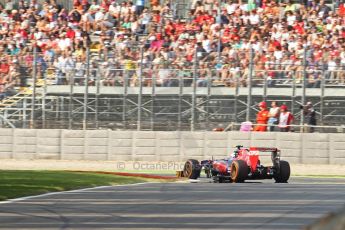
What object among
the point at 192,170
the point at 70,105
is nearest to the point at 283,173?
the point at 192,170

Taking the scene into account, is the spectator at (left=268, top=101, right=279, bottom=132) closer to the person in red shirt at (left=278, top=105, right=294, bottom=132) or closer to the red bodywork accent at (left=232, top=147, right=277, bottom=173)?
the person in red shirt at (left=278, top=105, right=294, bottom=132)

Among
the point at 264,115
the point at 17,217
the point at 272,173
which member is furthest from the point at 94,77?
the point at 17,217

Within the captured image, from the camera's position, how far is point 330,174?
941 inches

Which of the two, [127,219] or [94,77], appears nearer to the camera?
[127,219]

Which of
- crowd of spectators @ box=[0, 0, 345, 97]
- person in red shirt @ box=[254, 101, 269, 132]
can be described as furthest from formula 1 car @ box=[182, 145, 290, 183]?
crowd of spectators @ box=[0, 0, 345, 97]

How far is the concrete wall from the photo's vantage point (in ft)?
82.8

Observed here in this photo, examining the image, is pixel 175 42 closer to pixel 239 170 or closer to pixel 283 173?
pixel 283 173

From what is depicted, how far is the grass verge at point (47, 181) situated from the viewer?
15.4 m

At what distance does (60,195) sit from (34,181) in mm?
2895

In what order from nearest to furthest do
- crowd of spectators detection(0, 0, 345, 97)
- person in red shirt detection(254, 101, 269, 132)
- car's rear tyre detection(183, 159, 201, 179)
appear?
1. car's rear tyre detection(183, 159, 201, 179)
2. person in red shirt detection(254, 101, 269, 132)
3. crowd of spectators detection(0, 0, 345, 97)

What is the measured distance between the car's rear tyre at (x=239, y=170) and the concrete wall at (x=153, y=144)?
6.15 m

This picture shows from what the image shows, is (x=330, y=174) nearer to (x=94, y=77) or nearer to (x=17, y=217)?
(x=94, y=77)

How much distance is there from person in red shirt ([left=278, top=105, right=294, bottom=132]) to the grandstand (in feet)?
0.65

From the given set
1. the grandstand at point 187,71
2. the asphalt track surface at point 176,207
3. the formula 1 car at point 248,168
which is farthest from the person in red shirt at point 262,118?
the asphalt track surface at point 176,207
